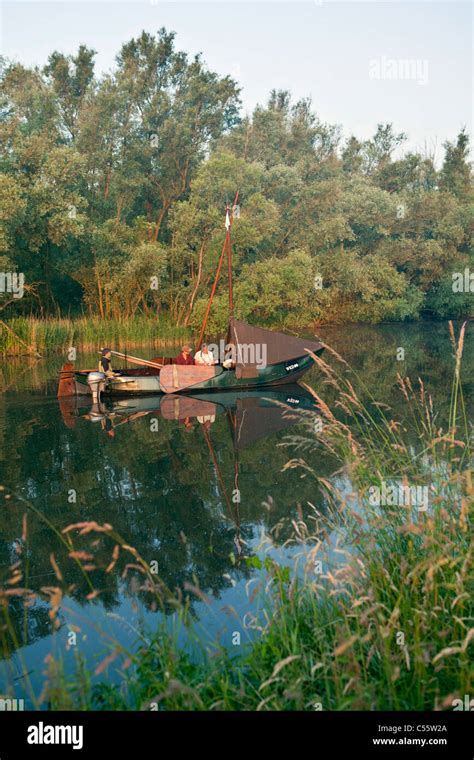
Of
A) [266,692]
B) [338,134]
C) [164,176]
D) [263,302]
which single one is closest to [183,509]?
[266,692]

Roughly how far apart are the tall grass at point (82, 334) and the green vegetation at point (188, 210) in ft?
5.16

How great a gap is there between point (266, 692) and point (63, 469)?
8.66 metres

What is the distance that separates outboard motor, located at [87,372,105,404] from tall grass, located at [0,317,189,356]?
370 inches

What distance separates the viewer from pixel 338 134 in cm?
6197

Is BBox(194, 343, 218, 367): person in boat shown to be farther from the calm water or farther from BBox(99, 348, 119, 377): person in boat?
BBox(99, 348, 119, 377): person in boat

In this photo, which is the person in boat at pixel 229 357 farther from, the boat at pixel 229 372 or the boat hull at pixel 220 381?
the boat hull at pixel 220 381

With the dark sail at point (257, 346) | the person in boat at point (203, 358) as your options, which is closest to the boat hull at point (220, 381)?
the dark sail at point (257, 346)

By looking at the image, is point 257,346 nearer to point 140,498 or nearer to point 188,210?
point 140,498

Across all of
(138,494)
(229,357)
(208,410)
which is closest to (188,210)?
(229,357)

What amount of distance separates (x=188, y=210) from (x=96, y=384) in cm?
1533

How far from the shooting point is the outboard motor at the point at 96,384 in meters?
19.0

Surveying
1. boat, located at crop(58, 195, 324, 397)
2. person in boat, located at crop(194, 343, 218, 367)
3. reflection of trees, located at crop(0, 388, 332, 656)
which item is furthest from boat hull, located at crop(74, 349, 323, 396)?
reflection of trees, located at crop(0, 388, 332, 656)

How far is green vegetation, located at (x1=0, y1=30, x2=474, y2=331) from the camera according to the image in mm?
29594

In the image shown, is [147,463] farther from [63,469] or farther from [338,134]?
[338,134]
